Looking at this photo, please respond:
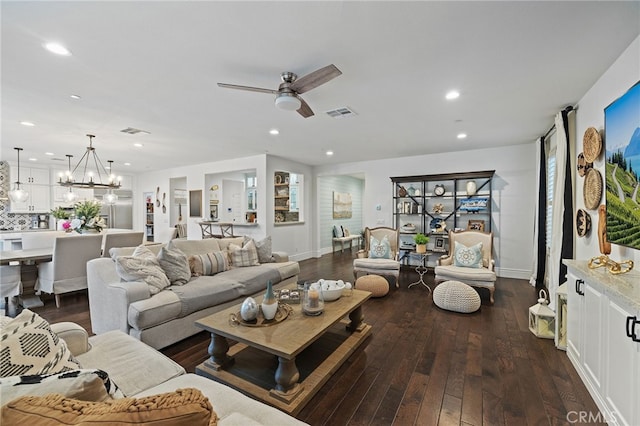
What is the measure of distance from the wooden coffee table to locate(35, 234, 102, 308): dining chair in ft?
10.0

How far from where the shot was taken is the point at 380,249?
5.06m

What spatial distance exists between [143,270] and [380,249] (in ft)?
12.1

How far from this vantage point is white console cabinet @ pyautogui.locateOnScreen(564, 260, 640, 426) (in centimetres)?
144

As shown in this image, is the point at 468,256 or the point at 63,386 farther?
→ the point at 468,256

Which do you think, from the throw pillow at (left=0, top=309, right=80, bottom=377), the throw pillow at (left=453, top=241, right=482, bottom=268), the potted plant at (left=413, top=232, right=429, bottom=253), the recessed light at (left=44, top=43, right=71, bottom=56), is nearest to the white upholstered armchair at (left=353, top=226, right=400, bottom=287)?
the potted plant at (left=413, top=232, right=429, bottom=253)

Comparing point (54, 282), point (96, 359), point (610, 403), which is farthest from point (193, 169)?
point (610, 403)

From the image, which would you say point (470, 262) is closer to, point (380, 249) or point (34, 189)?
point (380, 249)

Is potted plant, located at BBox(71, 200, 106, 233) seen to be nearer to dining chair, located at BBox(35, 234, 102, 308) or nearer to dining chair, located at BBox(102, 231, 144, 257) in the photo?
dining chair, located at BBox(102, 231, 144, 257)

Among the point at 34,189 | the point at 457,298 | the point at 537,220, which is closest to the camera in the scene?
the point at 457,298

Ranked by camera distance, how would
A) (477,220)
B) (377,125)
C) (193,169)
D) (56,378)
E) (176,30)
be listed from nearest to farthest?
(56,378), (176,30), (377,125), (477,220), (193,169)

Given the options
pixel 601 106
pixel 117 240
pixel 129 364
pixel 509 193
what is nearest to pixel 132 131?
pixel 117 240

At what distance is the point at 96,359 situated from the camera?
160 cm

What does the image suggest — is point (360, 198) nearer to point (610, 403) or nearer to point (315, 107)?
point (315, 107)

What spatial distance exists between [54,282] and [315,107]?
427 centimetres
